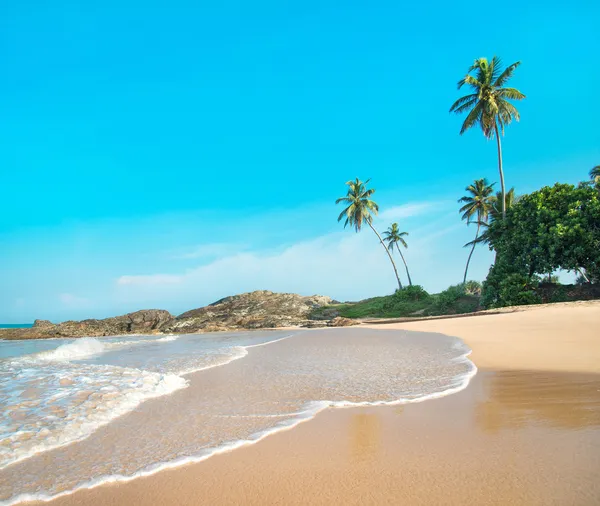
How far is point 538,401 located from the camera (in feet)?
11.7

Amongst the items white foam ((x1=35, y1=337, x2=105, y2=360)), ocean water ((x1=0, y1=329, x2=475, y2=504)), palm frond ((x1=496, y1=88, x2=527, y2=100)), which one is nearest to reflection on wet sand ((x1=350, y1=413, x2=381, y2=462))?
ocean water ((x1=0, y1=329, x2=475, y2=504))

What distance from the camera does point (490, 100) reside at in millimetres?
24391

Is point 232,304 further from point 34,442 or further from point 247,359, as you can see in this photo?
point 34,442

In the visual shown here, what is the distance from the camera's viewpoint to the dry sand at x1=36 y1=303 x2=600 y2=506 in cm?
197

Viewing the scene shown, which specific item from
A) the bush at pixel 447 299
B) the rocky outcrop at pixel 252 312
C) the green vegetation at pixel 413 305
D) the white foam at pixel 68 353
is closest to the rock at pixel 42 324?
the rocky outcrop at pixel 252 312

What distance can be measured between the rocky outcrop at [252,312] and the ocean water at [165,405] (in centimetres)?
2062

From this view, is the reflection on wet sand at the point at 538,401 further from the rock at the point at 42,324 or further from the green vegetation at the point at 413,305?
the rock at the point at 42,324

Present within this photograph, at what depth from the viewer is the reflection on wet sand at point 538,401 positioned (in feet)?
9.70

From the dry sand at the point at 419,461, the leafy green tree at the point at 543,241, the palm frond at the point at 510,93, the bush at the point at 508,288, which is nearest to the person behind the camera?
the dry sand at the point at 419,461

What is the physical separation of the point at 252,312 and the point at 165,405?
98.7 feet

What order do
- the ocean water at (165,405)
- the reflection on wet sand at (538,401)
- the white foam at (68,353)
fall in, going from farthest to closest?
the white foam at (68,353)
the reflection on wet sand at (538,401)
the ocean water at (165,405)

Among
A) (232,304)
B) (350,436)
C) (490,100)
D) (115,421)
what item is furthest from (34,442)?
(232,304)

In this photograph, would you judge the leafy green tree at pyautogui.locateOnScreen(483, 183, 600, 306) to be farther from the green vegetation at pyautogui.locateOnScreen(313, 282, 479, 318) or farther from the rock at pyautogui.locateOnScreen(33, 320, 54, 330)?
the rock at pyautogui.locateOnScreen(33, 320, 54, 330)

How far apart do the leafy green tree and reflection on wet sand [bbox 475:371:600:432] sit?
1828 centimetres
